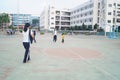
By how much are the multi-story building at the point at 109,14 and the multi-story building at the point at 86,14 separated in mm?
3280

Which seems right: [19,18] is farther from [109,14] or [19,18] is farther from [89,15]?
[109,14]

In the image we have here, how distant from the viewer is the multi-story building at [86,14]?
7462 cm

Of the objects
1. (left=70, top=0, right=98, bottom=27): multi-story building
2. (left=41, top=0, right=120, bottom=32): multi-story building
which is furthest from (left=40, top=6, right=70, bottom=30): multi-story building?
(left=70, top=0, right=98, bottom=27): multi-story building

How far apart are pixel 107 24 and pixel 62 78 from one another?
205ft

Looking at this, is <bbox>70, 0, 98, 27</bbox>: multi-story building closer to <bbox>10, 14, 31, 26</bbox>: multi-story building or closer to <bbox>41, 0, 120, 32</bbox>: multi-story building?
<bbox>41, 0, 120, 32</bbox>: multi-story building

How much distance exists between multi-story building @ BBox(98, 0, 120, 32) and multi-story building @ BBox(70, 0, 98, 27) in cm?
328

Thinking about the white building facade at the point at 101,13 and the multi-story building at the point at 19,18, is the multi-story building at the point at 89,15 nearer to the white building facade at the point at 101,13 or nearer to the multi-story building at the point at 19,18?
the white building facade at the point at 101,13

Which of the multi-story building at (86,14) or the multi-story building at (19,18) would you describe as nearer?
the multi-story building at (86,14)

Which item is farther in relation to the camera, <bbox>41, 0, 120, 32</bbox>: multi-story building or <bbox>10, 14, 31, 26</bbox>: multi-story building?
<bbox>10, 14, 31, 26</bbox>: multi-story building

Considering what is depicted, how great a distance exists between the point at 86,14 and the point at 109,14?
605 inches

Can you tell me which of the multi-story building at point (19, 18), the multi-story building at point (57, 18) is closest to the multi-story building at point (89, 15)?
the multi-story building at point (57, 18)

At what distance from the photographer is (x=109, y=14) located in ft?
224

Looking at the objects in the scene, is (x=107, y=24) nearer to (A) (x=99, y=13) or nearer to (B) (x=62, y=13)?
(A) (x=99, y=13)

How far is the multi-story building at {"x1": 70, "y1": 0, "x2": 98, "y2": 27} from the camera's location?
74.6 metres
